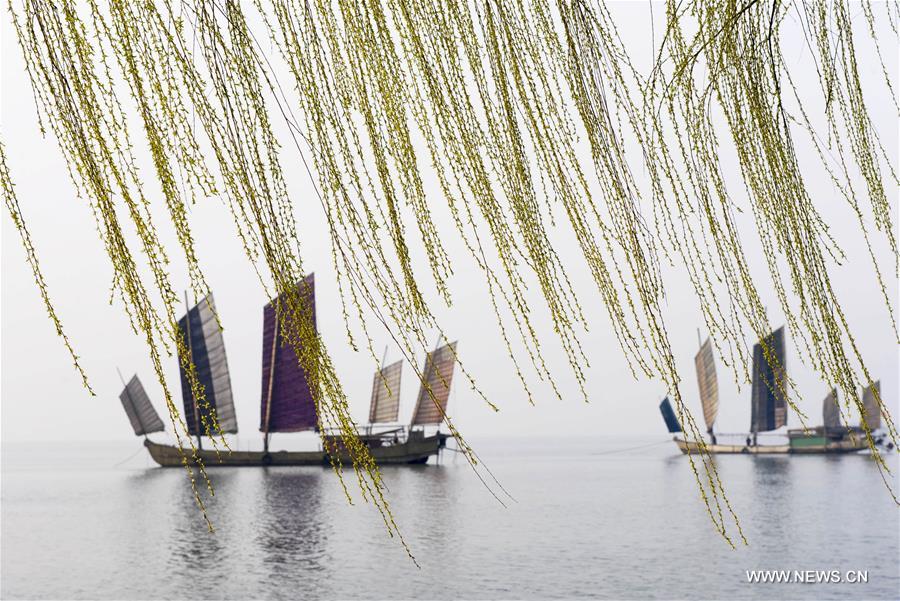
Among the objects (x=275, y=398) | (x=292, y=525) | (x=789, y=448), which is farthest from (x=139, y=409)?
(x=789, y=448)

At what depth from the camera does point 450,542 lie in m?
41.0

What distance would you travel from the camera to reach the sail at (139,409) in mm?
57938


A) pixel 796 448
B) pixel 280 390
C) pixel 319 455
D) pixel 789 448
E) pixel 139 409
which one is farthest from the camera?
pixel 789 448

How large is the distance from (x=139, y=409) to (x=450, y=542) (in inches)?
1012

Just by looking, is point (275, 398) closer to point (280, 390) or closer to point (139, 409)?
point (280, 390)

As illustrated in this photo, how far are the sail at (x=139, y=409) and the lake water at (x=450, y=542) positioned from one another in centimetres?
496

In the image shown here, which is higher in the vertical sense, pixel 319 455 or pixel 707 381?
pixel 707 381

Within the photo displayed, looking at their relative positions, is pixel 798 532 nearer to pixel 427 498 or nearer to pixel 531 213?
pixel 427 498

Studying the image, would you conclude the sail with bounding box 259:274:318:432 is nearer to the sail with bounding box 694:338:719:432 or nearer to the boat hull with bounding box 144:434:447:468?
the boat hull with bounding box 144:434:447:468

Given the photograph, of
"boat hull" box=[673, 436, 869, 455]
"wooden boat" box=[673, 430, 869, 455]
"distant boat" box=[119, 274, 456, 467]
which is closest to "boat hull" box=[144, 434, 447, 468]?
"distant boat" box=[119, 274, 456, 467]

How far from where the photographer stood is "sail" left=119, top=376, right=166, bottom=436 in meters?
57.9

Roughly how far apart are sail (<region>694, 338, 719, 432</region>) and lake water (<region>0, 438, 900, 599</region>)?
5500mm

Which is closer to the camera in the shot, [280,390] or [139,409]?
[280,390]

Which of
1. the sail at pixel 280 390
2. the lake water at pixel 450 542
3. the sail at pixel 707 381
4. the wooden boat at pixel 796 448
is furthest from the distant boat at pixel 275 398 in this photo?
the wooden boat at pixel 796 448
